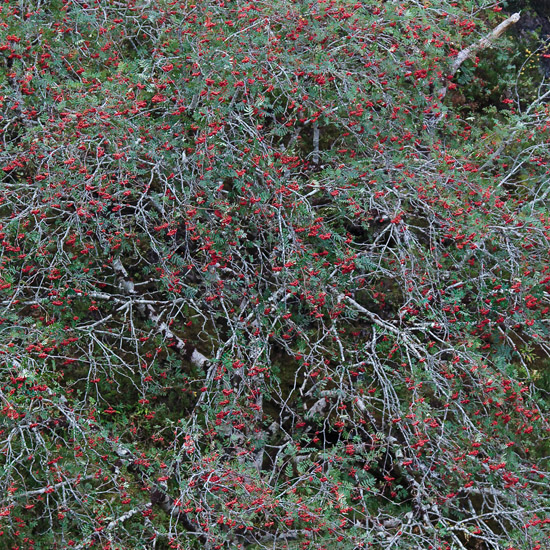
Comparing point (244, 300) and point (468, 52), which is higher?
point (468, 52)

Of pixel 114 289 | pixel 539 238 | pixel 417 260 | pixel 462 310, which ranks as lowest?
pixel 114 289

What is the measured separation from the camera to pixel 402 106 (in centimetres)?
545

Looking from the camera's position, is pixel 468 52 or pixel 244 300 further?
pixel 468 52

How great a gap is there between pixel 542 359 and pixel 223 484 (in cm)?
343

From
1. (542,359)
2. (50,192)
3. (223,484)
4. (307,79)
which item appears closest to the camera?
(223,484)

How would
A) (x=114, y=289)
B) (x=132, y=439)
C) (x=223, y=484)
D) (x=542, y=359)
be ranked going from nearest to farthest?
1. (x=223, y=484)
2. (x=132, y=439)
3. (x=114, y=289)
4. (x=542, y=359)

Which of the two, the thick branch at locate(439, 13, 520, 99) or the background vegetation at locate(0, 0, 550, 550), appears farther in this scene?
the thick branch at locate(439, 13, 520, 99)

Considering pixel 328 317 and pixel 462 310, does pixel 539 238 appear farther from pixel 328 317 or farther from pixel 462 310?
pixel 328 317

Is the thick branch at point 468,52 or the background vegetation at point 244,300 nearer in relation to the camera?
the background vegetation at point 244,300

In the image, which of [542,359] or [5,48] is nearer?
[5,48]

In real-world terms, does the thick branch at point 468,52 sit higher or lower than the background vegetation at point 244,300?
higher

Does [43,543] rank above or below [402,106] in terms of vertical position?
below

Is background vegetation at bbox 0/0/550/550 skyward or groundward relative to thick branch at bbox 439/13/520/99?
groundward

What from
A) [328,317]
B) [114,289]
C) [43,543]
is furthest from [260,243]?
[43,543]
